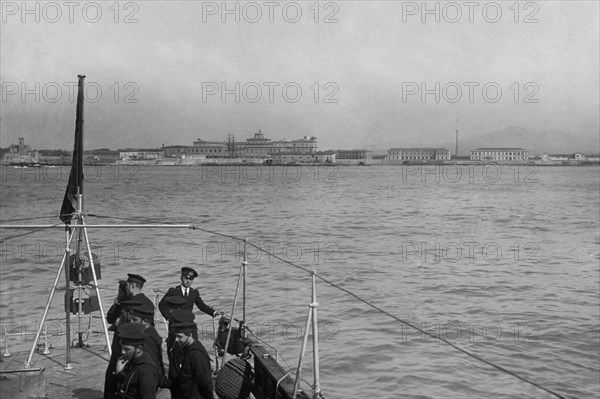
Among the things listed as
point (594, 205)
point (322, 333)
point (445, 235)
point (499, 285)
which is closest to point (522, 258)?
point (499, 285)

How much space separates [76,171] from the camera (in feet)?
32.2

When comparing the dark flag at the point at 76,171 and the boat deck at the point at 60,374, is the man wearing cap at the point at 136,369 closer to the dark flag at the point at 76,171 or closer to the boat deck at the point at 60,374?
the boat deck at the point at 60,374

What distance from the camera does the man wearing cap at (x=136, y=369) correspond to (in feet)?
18.3

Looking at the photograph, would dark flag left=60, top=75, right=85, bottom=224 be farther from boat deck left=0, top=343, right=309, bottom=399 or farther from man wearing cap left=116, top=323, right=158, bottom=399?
man wearing cap left=116, top=323, right=158, bottom=399

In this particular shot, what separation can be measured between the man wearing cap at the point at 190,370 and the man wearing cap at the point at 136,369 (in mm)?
456

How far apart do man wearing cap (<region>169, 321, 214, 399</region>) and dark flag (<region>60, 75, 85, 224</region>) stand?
430 centimetres

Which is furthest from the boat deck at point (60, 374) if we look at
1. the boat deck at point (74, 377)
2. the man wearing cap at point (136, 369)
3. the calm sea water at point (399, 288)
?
the man wearing cap at point (136, 369)

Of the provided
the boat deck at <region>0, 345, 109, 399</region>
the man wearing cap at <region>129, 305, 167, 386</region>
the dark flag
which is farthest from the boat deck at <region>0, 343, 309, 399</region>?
the dark flag

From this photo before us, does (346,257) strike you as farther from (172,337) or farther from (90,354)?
(172,337)

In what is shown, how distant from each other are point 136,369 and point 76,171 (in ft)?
16.2

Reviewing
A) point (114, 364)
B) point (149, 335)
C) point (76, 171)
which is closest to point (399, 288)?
point (76, 171)

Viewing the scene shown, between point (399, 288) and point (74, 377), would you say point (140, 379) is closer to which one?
point (74, 377)

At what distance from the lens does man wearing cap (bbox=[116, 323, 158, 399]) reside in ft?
18.3

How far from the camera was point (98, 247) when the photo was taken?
1377 inches
